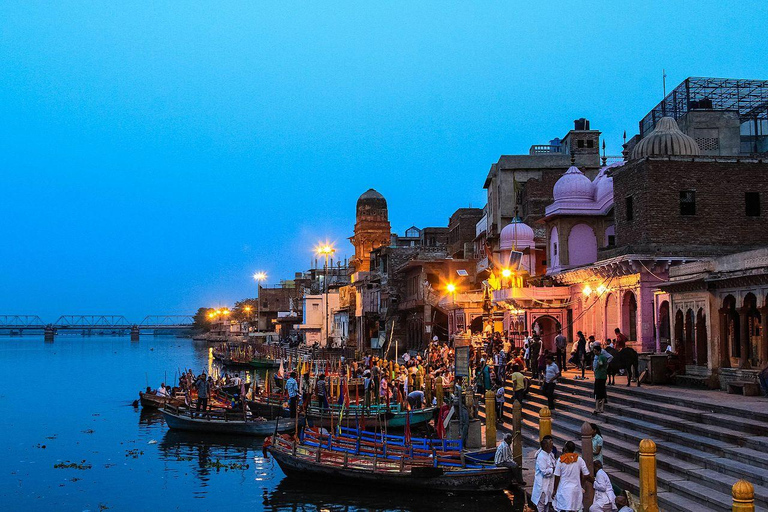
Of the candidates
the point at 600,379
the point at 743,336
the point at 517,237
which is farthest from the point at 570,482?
the point at 517,237

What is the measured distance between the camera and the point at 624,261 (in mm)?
25641

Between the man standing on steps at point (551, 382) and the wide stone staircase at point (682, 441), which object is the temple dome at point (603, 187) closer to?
the man standing on steps at point (551, 382)

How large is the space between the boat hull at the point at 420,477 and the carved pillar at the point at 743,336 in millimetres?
6835

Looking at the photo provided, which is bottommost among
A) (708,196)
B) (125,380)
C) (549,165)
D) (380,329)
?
(125,380)

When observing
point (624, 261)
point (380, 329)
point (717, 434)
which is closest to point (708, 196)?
point (624, 261)

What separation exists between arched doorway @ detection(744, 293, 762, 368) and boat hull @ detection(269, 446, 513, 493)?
6984 mm

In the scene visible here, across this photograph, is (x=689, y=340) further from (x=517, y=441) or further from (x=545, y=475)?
(x=545, y=475)

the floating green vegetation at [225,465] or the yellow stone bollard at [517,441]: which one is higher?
the yellow stone bollard at [517,441]

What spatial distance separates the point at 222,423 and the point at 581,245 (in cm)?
1761

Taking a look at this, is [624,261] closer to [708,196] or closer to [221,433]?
[708,196]

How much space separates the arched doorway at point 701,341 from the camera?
20859mm

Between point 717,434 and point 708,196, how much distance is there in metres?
13.4

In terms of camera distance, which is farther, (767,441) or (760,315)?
(760,315)

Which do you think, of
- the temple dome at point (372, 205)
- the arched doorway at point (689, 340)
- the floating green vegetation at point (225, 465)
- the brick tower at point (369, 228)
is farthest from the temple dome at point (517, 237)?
the temple dome at point (372, 205)
